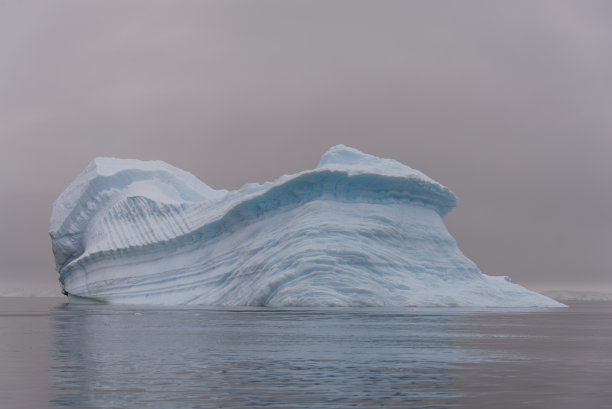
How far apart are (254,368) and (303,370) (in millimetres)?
679

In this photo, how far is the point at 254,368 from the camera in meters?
9.21

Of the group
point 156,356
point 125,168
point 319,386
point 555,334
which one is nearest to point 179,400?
point 319,386

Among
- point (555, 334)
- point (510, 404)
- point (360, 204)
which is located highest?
point (360, 204)

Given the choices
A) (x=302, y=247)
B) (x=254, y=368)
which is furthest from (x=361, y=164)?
(x=254, y=368)

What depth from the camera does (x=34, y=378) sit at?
8.33 m

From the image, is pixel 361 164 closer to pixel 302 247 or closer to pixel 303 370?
pixel 302 247

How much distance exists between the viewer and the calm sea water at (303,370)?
682 centimetres

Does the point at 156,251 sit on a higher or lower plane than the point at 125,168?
lower

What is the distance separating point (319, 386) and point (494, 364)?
11.1ft

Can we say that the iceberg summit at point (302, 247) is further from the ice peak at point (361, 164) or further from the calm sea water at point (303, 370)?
the calm sea water at point (303, 370)

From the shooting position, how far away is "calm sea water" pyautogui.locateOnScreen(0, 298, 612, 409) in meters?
6.82

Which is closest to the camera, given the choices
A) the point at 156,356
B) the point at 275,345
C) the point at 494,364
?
the point at 494,364

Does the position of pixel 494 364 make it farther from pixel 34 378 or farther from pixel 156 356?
pixel 34 378

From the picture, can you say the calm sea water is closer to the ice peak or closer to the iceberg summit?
the iceberg summit
